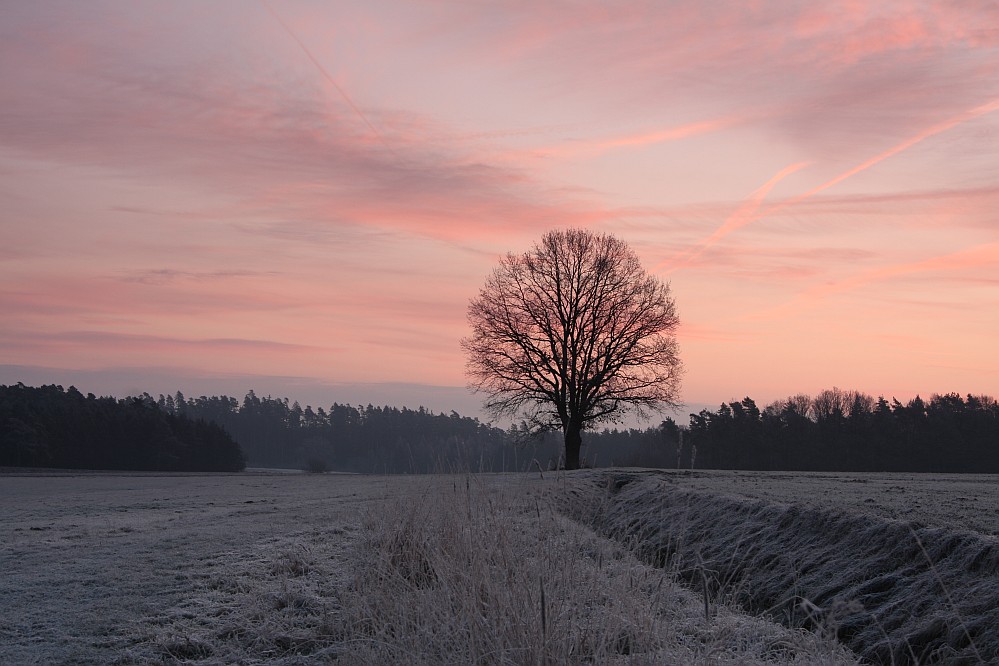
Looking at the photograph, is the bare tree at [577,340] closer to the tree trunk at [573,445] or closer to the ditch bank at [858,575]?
the tree trunk at [573,445]

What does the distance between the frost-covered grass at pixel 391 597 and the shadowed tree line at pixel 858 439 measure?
44270 millimetres

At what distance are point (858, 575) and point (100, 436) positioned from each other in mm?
65414

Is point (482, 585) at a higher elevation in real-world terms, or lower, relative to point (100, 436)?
lower

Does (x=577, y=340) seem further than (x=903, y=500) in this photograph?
Yes

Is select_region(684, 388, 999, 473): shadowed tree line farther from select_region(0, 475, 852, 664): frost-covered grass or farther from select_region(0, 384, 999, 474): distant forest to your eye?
select_region(0, 475, 852, 664): frost-covered grass

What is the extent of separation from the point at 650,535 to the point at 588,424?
86.0ft

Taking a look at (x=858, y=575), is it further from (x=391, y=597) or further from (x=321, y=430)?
(x=321, y=430)

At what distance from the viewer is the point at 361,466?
105812 mm

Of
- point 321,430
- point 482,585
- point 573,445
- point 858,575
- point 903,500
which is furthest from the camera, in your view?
point 321,430

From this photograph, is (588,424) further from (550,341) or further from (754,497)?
(754,497)

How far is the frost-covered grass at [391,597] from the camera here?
6680 mm

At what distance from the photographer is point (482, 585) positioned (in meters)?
8.03

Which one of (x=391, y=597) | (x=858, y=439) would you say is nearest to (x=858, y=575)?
(x=391, y=597)

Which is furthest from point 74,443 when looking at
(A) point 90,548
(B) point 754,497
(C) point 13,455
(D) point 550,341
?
(B) point 754,497
